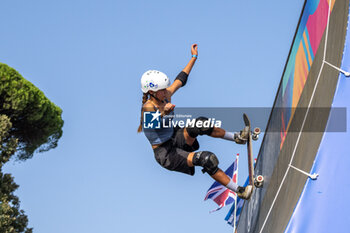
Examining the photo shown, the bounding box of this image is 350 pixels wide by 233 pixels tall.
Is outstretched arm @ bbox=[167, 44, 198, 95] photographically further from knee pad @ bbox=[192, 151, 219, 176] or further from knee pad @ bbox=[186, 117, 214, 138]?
knee pad @ bbox=[192, 151, 219, 176]

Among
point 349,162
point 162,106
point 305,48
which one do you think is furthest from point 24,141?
point 349,162

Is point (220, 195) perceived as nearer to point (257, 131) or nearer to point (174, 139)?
point (257, 131)

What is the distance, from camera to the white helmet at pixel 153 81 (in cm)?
859

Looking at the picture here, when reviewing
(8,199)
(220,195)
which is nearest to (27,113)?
(8,199)

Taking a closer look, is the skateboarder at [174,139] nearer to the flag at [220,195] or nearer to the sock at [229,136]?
the sock at [229,136]

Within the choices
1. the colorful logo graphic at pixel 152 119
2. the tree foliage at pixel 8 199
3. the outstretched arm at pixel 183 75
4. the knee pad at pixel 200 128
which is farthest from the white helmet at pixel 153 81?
the tree foliage at pixel 8 199

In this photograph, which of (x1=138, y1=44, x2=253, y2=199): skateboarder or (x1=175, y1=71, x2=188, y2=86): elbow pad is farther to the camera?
(x1=175, y1=71, x2=188, y2=86): elbow pad

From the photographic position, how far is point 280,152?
25.6 feet

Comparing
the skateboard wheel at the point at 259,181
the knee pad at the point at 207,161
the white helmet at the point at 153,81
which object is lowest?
the skateboard wheel at the point at 259,181

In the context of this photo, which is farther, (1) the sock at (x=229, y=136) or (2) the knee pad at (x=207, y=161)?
(1) the sock at (x=229, y=136)

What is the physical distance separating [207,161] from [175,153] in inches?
26.8

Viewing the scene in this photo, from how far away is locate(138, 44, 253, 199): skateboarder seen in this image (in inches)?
331

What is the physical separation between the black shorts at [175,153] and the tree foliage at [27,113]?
2056 centimetres

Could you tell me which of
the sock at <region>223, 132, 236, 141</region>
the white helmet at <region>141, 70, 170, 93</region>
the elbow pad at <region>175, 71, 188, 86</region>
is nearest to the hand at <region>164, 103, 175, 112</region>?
the white helmet at <region>141, 70, 170, 93</region>
